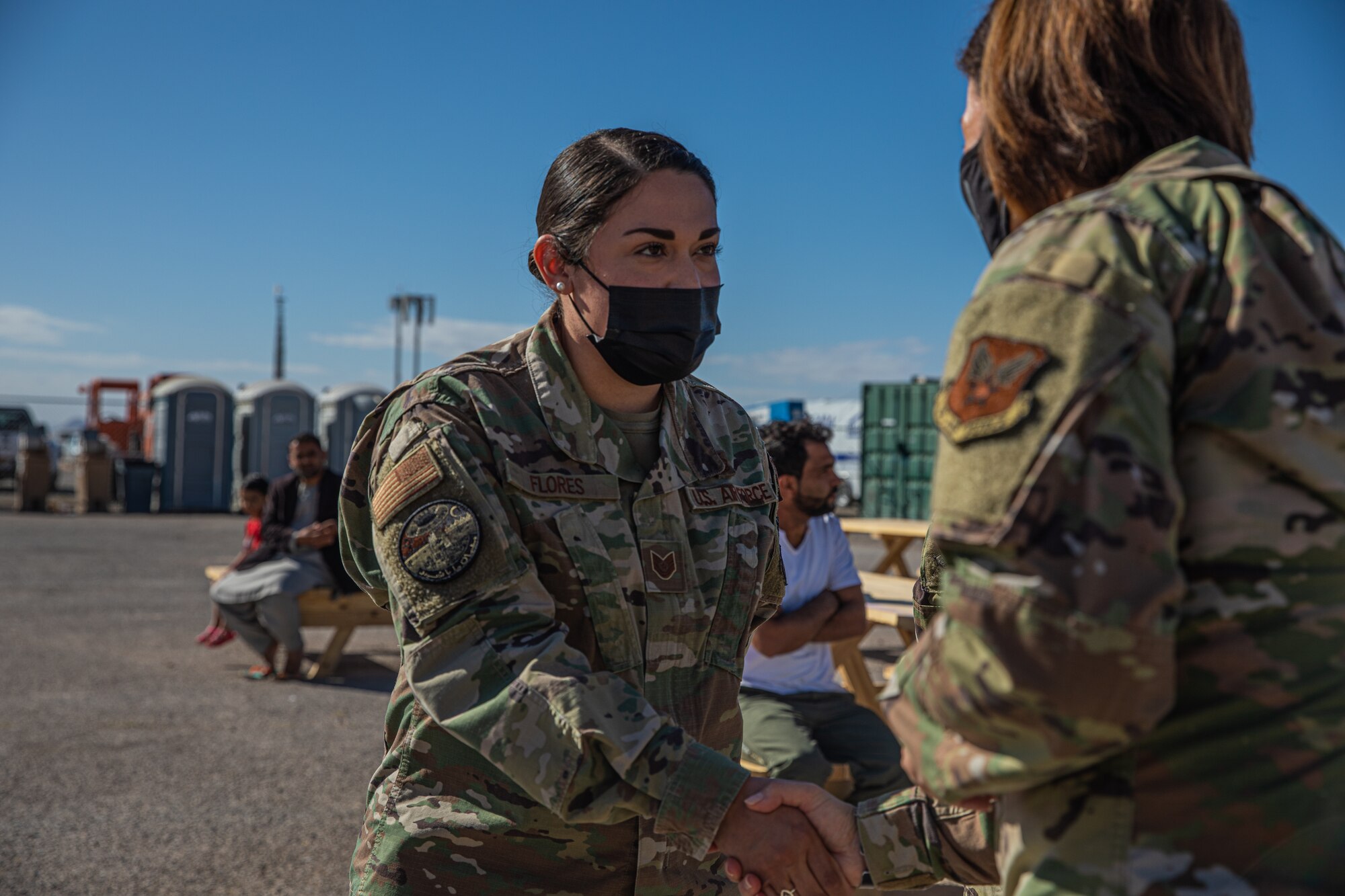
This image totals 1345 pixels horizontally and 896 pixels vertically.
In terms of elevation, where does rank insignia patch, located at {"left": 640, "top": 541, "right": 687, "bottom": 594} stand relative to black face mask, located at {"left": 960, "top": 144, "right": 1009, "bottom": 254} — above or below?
below

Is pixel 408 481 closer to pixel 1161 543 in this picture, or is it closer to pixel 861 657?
pixel 1161 543

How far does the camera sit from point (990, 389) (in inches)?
46.1

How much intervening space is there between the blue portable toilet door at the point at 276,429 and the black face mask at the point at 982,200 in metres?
22.6

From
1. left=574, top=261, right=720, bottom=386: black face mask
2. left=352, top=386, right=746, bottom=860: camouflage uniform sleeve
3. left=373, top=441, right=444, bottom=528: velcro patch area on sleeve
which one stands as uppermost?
left=574, top=261, right=720, bottom=386: black face mask

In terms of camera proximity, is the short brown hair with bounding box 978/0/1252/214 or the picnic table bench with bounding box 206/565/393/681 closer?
the short brown hair with bounding box 978/0/1252/214

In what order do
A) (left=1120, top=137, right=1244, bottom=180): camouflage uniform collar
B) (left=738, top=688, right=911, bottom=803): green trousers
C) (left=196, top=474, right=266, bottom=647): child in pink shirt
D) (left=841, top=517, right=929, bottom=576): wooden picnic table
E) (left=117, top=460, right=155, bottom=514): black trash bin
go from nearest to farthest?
(left=1120, top=137, right=1244, bottom=180): camouflage uniform collar, (left=738, top=688, right=911, bottom=803): green trousers, (left=196, top=474, right=266, bottom=647): child in pink shirt, (left=841, top=517, right=929, bottom=576): wooden picnic table, (left=117, top=460, right=155, bottom=514): black trash bin

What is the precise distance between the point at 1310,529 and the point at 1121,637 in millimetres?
238

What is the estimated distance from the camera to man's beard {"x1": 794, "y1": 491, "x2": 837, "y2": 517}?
16.4ft

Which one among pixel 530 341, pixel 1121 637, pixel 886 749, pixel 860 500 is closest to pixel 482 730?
pixel 530 341

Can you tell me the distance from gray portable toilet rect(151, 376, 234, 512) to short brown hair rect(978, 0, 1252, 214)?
23.9 metres

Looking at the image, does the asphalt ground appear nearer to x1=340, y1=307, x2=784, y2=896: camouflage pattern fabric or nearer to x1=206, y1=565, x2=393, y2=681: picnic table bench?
x1=206, y1=565, x2=393, y2=681: picnic table bench

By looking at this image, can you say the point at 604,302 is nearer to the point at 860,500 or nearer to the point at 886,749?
the point at 886,749

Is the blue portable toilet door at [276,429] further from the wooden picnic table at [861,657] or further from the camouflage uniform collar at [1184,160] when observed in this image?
the camouflage uniform collar at [1184,160]

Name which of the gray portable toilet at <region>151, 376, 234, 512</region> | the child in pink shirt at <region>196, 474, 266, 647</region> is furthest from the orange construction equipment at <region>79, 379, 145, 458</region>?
the child in pink shirt at <region>196, 474, 266, 647</region>
